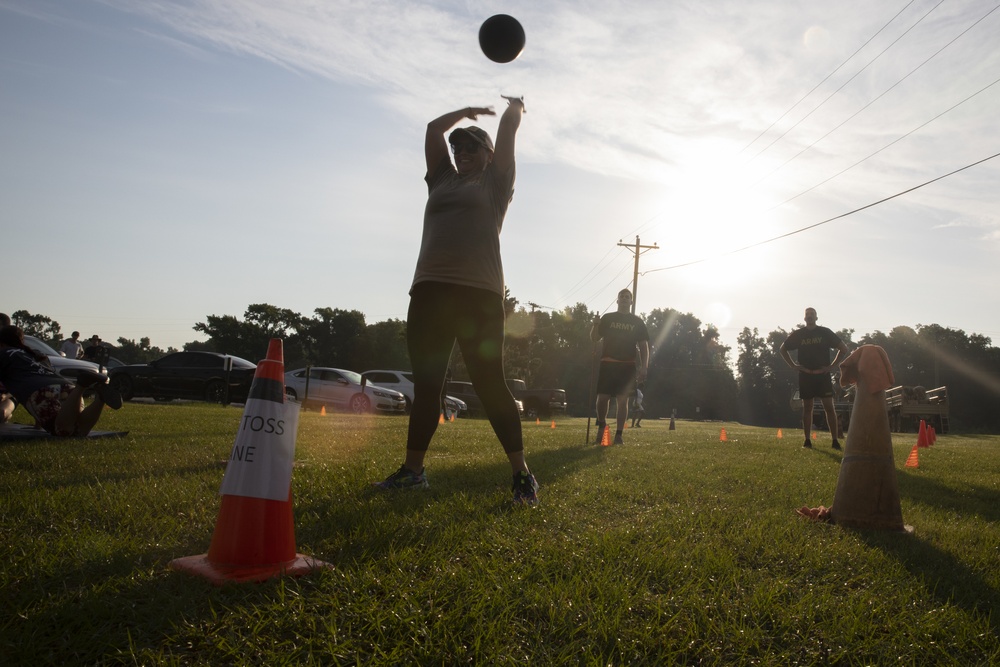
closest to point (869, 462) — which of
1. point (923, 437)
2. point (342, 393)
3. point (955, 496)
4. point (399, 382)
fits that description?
point (955, 496)

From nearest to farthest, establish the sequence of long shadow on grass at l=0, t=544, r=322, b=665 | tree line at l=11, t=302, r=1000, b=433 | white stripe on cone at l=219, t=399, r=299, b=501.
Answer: long shadow on grass at l=0, t=544, r=322, b=665 < white stripe on cone at l=219, t=399, r=299, b=501 < tree line at l=11, t=302, r=1000, b=433

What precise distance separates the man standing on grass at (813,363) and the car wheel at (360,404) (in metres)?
14.6

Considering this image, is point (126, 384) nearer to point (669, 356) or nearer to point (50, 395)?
point (50, 395)

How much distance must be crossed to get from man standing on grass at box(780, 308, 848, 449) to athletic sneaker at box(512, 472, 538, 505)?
700 cm

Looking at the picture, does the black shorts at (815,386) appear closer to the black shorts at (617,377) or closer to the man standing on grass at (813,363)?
the man standing on grass at (813,363)

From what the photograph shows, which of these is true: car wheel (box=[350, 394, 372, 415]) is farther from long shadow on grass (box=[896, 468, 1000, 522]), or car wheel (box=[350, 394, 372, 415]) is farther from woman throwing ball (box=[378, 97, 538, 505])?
woman throwing ball (box=[378, 97, 538, 505])

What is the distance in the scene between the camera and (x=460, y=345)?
12.4 feet

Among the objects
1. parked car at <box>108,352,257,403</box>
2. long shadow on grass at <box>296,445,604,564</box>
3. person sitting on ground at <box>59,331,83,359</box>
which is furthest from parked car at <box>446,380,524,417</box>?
long shadow on grass at <box>296,445,604,564</box>

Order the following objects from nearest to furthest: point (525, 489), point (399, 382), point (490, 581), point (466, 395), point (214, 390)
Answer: point (490, 581), point (525, 489), point (214, 390), point (399, 382), point (466, 395)

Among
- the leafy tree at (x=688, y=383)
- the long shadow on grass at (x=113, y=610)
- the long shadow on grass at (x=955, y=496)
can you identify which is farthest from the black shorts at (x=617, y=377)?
the leafy tree at (x=688, y=383)

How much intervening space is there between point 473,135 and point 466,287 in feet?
3.01

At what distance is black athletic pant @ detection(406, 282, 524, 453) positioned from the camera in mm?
3713

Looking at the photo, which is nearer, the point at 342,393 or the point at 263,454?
the point at 263,454

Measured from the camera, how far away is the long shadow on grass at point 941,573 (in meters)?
2.39
